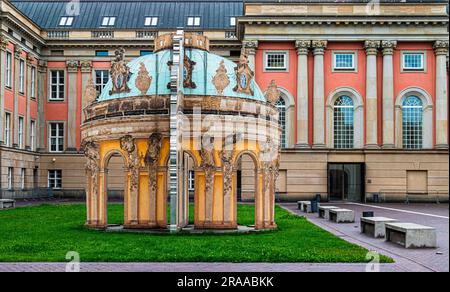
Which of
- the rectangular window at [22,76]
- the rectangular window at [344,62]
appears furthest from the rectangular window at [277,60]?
the rectangular window at [22,76]

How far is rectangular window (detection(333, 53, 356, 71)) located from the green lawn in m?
37.4

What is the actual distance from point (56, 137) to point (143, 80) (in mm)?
49021

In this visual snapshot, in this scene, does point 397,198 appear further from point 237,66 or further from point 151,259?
point 151,259

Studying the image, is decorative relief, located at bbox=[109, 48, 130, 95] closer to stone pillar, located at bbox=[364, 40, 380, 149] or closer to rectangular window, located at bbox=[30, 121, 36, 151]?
stone pillar, located at bbox=[364, 40, 380, 149]

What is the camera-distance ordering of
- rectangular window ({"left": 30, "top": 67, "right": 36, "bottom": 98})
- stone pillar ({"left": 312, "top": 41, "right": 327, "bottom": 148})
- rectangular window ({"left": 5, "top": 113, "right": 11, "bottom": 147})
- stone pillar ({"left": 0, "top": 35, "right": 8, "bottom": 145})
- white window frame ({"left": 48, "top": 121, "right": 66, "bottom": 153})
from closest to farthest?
stone pillar ({"left": 0, "top": 35, "right": 8, "bottom": 145})
rectangular window ({"left": 5, "top": 113, "right": 11, "bottom": 147})
stone pillar ({"left": 312, "top": 41, "right": 327, "bottom": 148})
rectangular window ({"left": 30, "top": 67, "right": 36, "bottom": 98})
white window frame ({"left": 48, "top": 121, "right": 66, "bottom": 153})

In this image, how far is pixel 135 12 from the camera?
81.5 metres

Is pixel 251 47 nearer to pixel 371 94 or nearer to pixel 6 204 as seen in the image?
pixel 371 94

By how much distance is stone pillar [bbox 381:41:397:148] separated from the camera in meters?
66.1

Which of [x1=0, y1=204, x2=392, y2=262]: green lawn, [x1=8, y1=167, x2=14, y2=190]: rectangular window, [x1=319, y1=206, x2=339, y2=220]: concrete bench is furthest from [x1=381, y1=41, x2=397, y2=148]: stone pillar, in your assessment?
[x1=8, y1=167, x2=14, y2=190]: rectangular window

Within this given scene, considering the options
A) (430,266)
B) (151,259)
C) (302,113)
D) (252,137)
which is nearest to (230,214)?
(252,137)

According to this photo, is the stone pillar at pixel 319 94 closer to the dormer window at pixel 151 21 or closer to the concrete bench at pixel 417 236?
the dormer window at pixel 151 21

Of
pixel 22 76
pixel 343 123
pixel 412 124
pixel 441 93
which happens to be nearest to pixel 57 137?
pixel 22 76

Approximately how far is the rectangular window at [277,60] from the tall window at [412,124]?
45.0 feet

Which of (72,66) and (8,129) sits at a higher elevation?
(72,66)
